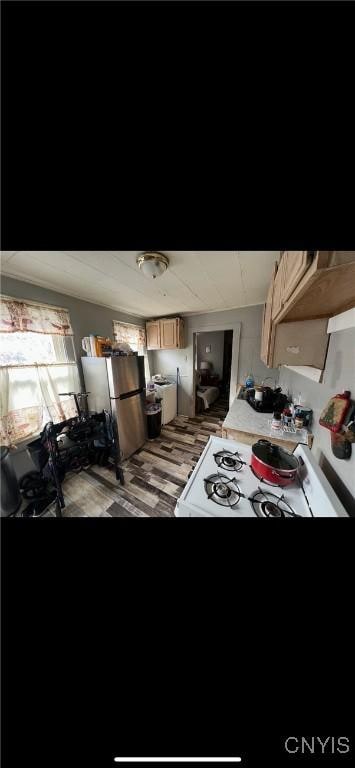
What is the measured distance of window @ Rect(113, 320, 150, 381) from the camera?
246cm

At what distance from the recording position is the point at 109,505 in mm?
1524

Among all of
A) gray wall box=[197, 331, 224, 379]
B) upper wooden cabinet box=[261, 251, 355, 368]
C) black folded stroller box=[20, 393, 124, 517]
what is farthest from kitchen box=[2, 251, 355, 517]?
gray wall box=[197, 331, 224, 379]

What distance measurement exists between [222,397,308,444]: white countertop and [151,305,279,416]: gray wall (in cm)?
83

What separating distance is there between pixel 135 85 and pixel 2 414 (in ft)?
6.10

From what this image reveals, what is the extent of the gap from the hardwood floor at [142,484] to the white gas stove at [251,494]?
2.76 ft

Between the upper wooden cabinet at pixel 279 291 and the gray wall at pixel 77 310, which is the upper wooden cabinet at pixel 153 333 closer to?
the gray wall at pixel 77 310

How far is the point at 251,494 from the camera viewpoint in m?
0.74

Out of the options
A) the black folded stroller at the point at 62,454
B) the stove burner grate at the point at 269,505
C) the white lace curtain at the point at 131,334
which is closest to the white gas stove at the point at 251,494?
the stove burner grate at the point at 269,505

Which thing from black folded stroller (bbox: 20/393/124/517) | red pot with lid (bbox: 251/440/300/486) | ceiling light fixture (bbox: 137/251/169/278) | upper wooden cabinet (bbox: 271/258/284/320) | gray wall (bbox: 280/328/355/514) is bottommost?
black folded stroller (bbox: 20/393/124/517)

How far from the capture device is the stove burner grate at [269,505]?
0.66 m

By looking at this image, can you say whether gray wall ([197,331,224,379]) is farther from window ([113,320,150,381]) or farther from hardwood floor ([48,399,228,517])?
hardwood floor ([48,399,228,517])

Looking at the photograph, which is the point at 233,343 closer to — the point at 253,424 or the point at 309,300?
the point at 253,424
